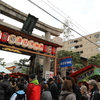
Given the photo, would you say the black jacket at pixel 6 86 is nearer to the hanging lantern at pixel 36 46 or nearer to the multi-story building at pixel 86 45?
the hanging lantern at pixel 36 46

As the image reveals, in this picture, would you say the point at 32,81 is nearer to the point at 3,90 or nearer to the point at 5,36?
the point at 3,90

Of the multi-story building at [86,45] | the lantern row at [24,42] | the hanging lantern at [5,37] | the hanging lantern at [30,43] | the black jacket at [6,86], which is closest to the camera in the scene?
the black jacket at [6,86]

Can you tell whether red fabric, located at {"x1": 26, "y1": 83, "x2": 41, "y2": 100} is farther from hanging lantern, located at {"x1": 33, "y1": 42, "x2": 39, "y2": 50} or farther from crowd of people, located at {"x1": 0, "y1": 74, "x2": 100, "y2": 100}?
hanging lantern, located at {"x1": 33, "y1": 42, "x2": 39, "y2": 50}

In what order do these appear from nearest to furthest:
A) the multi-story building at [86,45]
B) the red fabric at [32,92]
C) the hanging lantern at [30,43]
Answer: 1. the red fabric at [32,92]
2. the hanging lantern at [30,43]
3. the multi-story building at [86,45]

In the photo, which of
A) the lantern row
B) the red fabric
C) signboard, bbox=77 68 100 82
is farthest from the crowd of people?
the lantern row

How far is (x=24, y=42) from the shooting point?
9.96 meters

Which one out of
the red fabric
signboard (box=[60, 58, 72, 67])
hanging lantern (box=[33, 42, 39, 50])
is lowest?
the red fabric

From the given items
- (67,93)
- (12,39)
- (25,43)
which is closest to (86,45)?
(25,43)

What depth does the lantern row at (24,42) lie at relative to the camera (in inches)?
351

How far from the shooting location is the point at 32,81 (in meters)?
4.25

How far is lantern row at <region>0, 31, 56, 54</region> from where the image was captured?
891cm

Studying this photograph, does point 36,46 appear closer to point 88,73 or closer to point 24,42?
point 24,42

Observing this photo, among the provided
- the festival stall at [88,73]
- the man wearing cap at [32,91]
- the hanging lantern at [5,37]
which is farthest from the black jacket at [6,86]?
the festival stall at [88,73]

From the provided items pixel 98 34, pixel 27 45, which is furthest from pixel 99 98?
pixel 98 34
